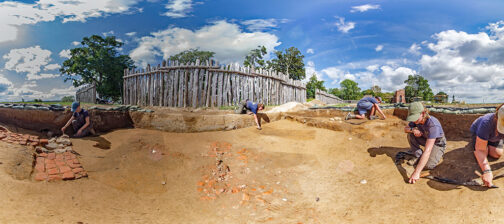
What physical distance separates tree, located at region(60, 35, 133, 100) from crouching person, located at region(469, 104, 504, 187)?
53.0 ft

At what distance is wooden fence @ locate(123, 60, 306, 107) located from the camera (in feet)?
30.7

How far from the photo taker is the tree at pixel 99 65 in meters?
14.2

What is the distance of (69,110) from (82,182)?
342cm

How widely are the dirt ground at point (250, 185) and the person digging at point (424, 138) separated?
153mm

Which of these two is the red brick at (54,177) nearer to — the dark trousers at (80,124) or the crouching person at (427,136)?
the dark trousers at (80,124)

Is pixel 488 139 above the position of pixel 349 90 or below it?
below

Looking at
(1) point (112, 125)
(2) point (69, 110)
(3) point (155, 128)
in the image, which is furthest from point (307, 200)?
(2) point (69, 110)

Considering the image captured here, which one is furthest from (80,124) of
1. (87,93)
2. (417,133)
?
(87,93)

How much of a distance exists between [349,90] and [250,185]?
44693 millimetres

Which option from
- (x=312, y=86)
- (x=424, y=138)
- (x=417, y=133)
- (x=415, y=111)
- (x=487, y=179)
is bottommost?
(x=487, y=179)

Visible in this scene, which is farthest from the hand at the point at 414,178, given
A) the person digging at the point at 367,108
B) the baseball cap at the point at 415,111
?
the person digging at the point at 367,108

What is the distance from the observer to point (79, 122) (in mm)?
5684

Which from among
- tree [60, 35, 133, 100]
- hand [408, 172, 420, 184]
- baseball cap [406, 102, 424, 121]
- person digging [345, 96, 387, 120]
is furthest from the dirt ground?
tree [60, 35, 133, 100]

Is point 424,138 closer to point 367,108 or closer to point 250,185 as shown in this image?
point 250,185
